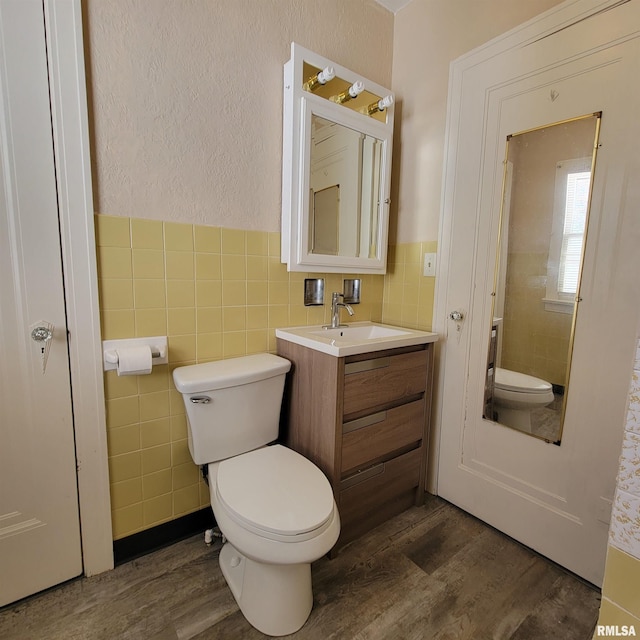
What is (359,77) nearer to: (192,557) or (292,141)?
(292,141)

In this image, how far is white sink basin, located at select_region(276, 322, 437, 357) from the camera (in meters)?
1.33

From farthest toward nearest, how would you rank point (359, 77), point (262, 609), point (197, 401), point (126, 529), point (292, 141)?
point (359, 77) < point (292, 141) < point (126, 529) < point (197, 401) < point (262, 609)

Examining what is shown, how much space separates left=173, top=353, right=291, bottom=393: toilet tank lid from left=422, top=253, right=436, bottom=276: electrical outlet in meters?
0.86

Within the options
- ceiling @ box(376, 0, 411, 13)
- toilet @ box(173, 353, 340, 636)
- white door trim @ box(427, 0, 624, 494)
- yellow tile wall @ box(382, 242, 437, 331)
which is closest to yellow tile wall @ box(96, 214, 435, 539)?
toilet @ box(173, 353, 340, 636)

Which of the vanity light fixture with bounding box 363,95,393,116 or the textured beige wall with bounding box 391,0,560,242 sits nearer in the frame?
the textured beige wall with bounding box 391,0,560,242

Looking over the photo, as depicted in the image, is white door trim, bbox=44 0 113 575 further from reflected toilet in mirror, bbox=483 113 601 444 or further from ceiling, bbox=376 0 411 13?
reflected toilet in mirror, bbox=483 113 601 444

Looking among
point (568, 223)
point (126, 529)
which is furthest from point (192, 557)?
point (568, 223)

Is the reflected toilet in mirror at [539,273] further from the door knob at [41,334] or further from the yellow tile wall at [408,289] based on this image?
the door knob at [41,334]

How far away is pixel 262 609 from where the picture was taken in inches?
43.8

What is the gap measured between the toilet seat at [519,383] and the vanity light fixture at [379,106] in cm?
133

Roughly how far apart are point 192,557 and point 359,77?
218 centimetres

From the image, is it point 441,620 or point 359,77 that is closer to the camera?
point 441,620

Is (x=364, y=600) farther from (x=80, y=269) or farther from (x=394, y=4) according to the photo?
(x=394, y=4)

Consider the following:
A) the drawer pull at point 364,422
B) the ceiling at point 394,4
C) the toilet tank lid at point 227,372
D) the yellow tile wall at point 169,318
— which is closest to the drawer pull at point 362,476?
the drawer pull at point 364,422
